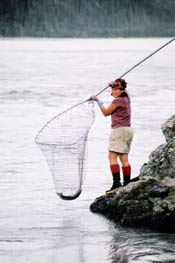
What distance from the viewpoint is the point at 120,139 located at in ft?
39.6

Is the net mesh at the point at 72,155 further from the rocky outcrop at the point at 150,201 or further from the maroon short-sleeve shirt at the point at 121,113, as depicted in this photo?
the rocky outcrop at the point at 150,201

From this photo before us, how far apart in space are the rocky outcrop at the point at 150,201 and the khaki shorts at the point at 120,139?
42cm

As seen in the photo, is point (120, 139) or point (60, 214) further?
point (120, 139)

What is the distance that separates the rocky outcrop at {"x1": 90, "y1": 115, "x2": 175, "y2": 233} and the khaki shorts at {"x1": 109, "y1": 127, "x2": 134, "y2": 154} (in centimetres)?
42

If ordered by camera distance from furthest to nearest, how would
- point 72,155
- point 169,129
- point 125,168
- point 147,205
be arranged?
point 72,155, point 169,129, point 125,168, point 147,205

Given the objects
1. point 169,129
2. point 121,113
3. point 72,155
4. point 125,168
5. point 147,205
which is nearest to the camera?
point 147,205

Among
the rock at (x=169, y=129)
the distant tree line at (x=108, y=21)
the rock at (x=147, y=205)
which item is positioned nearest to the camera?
the rock at (x=147, y=205)

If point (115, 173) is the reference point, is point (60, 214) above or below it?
below

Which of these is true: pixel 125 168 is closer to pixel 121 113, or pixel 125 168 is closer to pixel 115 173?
pixel 115 173

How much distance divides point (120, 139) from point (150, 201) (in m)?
1.20

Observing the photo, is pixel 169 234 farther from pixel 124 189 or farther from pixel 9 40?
pixel 9 40

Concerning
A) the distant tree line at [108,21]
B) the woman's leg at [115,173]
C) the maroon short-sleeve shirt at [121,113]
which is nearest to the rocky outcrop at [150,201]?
the woman's leg at [115,173]

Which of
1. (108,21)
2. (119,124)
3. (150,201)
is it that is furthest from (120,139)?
(108,21)

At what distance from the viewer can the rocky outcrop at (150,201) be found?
10945 mm
